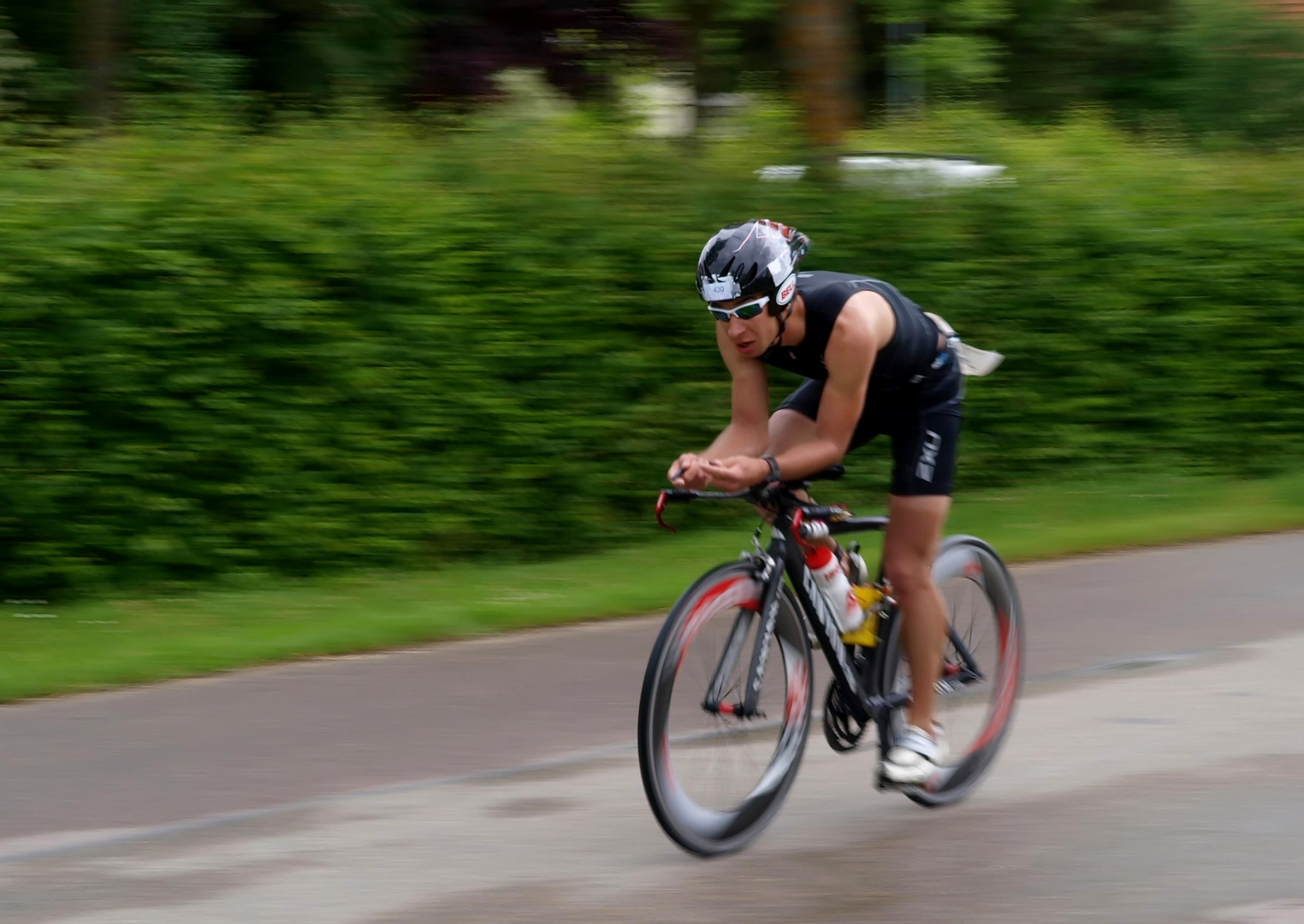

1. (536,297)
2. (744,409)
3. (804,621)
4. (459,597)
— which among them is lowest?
(459,597)

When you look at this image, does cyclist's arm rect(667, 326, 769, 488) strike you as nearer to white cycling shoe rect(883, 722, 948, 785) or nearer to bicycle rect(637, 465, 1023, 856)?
bicycle rect(637, 465, 1023, 856)

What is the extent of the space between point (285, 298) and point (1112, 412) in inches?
225

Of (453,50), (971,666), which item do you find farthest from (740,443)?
(453,50)

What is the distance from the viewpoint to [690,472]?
16.1ft

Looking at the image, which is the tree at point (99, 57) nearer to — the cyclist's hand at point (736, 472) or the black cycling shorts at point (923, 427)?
the black cycling shorts at point (923, 427)

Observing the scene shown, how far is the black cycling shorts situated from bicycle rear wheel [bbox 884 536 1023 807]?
14.1 inches

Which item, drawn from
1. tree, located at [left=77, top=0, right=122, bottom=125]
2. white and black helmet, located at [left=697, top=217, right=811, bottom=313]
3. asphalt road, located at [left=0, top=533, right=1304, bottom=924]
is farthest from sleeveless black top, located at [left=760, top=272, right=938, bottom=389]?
tree, located at [left=77, top=0, right=122, bottom=125]

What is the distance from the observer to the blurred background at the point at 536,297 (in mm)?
8648

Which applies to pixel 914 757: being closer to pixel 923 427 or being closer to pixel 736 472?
pixel 923 427

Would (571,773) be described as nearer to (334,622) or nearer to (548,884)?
(548,884)

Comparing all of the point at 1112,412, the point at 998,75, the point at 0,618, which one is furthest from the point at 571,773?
the point at 998,75

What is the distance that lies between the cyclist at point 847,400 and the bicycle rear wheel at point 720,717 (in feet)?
1.08

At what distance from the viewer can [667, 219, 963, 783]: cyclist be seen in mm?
4938

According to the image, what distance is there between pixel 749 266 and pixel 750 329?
0.66ft
